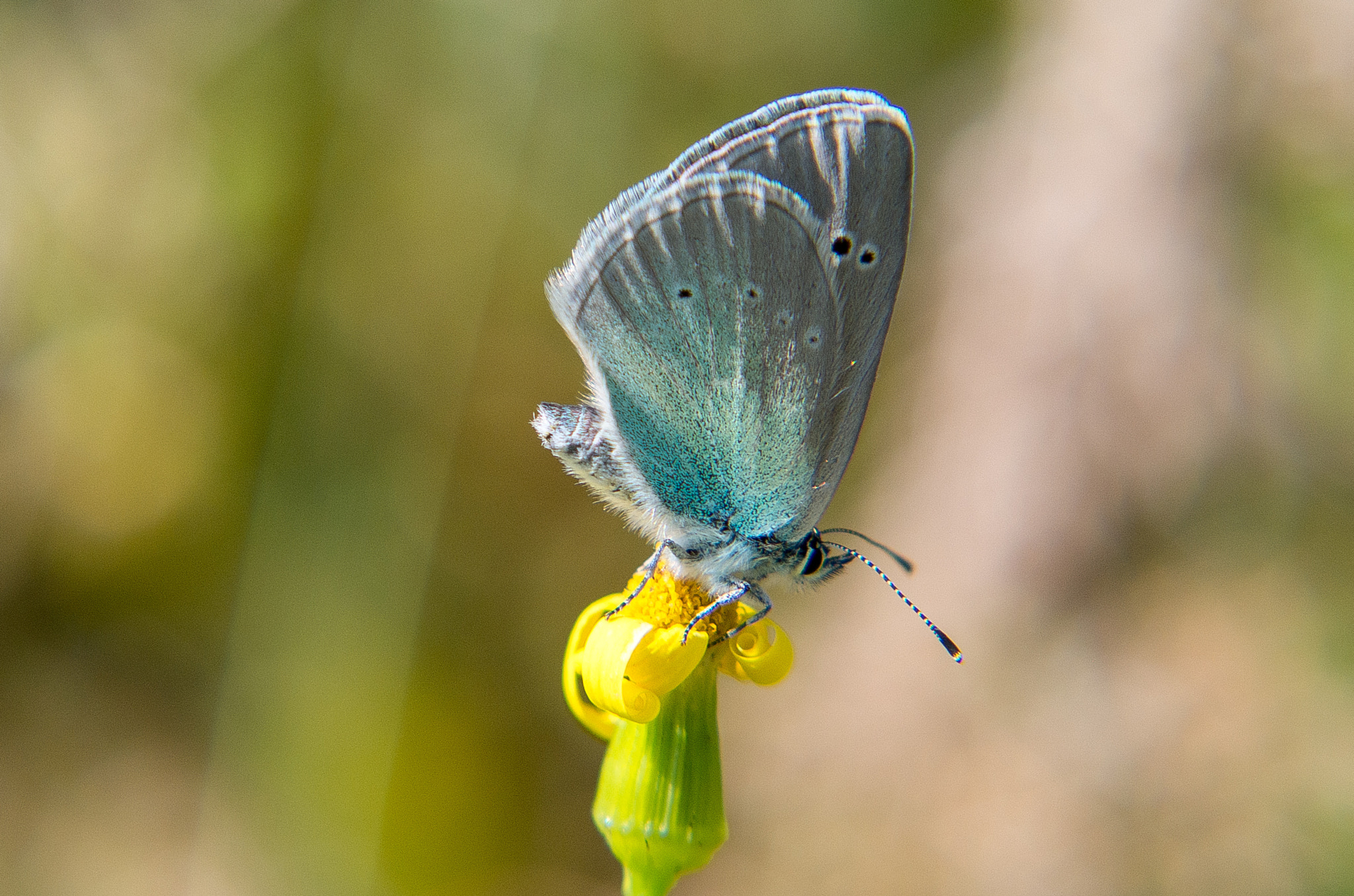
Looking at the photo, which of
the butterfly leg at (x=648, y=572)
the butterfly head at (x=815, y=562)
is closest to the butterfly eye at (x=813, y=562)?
the butterfly head at (x=815, y=562)

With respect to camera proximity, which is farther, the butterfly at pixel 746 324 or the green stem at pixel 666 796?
the butterfly at pixel 746 324

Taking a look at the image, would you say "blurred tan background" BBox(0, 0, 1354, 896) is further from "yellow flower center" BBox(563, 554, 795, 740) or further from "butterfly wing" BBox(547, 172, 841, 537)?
"butterfly wing" BBox(547, 172, 841, 537)

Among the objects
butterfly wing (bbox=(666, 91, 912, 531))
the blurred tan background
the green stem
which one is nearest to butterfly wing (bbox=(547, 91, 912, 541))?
butterfly wing (bbox=(666, 91, 912, 531))

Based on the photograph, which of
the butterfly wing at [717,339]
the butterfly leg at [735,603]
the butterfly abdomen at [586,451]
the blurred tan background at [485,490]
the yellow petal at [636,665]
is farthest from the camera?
the blurred tan background at [485,490]

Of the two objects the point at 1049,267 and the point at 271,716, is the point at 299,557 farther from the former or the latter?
the point at 1049,267

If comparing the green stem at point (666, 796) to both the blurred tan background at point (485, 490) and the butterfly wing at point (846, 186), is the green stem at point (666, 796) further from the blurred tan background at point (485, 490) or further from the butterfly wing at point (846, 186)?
the blurred tan background at point (485, 490)

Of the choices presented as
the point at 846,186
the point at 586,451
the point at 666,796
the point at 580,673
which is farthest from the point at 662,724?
the point at 846,186

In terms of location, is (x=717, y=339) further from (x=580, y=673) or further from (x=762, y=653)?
(x=580, y=673)

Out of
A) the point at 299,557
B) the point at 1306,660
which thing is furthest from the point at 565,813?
the point at 1306,660
